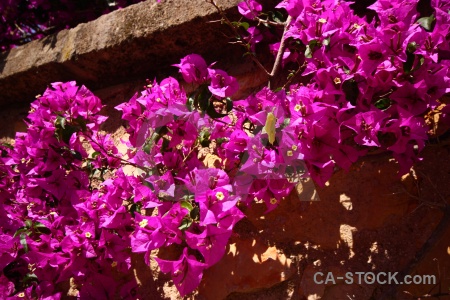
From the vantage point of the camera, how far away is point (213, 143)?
1436 millimetres

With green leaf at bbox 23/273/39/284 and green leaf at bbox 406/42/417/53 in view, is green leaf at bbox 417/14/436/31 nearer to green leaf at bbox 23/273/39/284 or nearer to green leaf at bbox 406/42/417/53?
green leaf at bbox 406/42/417/53

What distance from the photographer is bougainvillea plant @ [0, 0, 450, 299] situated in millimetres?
1030

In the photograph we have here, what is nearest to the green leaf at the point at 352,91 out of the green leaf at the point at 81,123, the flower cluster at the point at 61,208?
the flower cluster at the point at 61,208

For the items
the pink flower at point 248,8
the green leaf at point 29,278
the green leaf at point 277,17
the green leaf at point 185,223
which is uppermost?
the pink flower at point 248,8

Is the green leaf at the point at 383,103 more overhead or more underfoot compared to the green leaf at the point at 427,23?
more underfoot

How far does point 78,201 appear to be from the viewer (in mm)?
1376

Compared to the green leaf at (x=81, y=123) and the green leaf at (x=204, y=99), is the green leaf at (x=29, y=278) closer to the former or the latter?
the green leaf at (x=81, y=123)

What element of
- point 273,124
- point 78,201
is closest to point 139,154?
point 78,201

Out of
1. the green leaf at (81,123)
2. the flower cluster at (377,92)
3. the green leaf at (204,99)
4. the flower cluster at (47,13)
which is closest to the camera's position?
the flower cluster at (377,92)

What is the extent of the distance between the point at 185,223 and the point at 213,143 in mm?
438

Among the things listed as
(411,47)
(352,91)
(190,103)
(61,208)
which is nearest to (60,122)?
(61,208)

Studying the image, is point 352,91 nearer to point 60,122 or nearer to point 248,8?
point 248,8

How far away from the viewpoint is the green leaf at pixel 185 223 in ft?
3.44

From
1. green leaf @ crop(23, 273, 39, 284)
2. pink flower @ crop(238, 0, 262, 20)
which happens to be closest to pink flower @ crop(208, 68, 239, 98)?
pink flower @ crop(238, 0, 262, 20)
